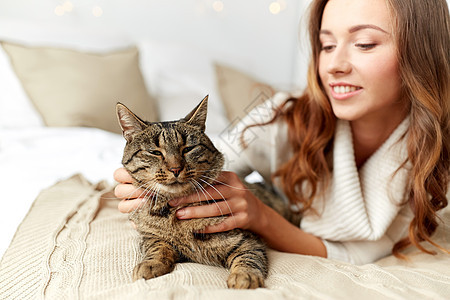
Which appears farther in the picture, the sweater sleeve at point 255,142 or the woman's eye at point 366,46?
the sweater sleeve at point 255,142

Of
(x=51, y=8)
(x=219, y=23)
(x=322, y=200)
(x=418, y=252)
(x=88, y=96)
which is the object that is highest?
(x=51, y=8)

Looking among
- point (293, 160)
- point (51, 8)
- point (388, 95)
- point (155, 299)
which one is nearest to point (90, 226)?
point (155, 299)

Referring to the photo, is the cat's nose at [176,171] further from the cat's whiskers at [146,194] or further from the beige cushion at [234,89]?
the beige cushion at [234,89]

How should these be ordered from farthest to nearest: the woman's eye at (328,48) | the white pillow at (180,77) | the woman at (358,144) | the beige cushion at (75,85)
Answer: the white pillow at (180,77), the beige cushion at (75,85), the woman's eye at (328,48), the woman at (358,144)

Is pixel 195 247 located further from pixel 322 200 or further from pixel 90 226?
pixel 322 200

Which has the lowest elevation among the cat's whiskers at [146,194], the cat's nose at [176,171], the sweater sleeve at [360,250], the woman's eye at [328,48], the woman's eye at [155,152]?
the sweater sleeve at [360,250]

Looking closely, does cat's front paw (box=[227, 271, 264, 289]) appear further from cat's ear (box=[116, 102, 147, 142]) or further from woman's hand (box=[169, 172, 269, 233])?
cat's ear (box=[116, 102, 147, 142])

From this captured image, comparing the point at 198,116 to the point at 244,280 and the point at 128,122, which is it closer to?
the point at 128,122

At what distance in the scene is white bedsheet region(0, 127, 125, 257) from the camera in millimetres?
1134

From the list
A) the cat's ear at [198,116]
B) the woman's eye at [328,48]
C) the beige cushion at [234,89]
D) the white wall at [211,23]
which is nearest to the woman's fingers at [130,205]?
the cat's ear at [198,116]

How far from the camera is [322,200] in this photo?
144 centimetres

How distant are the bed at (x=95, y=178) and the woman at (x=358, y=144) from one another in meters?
0.13

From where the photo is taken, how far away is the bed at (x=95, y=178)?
0.80 meters

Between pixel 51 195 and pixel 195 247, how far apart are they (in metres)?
0.54
